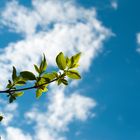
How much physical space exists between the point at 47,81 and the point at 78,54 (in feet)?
1.95

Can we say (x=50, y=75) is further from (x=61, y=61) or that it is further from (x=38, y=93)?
(x=38, y=93)

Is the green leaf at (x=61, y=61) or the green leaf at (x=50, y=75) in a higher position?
the green leaf at (x=61, y=61)

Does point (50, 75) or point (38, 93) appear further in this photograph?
point (38, 93)

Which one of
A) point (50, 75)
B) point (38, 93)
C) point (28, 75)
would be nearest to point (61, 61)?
point (50, 75)

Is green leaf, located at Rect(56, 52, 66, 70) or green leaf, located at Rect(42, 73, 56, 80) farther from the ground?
green leaf, located at Rect(56, 52, 66, 70)

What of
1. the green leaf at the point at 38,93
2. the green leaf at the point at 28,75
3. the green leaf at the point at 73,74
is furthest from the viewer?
the green leaf at the point at 38,93

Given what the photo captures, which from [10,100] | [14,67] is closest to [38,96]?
[10,100]

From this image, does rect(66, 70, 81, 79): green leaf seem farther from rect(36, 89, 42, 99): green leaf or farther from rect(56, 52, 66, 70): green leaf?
rect(36, 89, 42, 99): green leaf

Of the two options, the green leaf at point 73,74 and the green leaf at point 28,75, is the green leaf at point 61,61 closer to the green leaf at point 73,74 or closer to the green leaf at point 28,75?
the green leaf at point 73,74

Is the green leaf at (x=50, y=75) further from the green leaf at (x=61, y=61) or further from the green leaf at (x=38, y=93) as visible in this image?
the green leaf at (x=38, y=93)

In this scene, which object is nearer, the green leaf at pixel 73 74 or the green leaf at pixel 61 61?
the green leaf at pixel 61 61

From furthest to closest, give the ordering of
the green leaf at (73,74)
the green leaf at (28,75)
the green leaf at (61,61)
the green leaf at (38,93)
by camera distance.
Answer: the green leaf at (38,93) < the green leaf at (73,74) < the green leaf at (28,75) < the green leaf at (61,61)

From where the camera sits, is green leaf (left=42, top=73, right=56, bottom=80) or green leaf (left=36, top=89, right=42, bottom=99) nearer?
green leaf (left=42, top=73, right=56, bottom=80)

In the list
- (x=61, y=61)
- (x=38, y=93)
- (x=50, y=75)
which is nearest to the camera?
(x=61, y=61)
